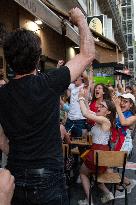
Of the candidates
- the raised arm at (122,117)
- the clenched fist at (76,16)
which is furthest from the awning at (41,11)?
the clenched fist at (76,16)

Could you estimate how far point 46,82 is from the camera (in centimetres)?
241

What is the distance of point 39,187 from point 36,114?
44 cm

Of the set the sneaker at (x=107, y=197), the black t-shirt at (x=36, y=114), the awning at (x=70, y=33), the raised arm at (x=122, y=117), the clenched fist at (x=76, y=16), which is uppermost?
the awning at (x=70, y=33)

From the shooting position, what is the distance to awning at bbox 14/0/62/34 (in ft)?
19.4

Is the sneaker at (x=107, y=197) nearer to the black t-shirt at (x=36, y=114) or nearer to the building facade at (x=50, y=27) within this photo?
the building facade at (x=50, y=27)

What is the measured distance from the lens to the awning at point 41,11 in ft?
19.4

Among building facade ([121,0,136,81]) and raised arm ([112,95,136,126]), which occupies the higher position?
building facade ([121,0,136,81])

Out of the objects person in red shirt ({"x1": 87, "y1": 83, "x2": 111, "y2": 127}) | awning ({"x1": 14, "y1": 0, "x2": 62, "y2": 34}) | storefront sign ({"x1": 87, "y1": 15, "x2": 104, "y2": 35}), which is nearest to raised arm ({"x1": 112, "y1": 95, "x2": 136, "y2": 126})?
person in red shirt ({"x1": 87, "y1": 83, "x2": 111, "y2": 127})

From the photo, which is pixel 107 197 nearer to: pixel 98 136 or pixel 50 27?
pixel 98 136

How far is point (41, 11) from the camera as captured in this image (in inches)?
260

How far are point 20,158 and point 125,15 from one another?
332 ft

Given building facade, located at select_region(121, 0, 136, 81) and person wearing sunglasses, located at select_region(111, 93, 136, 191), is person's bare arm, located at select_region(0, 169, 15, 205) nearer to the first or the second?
person wearing sunglasses, located at select_region(111, 93, 136, 191)

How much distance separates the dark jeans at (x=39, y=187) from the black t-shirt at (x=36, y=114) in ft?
0.17

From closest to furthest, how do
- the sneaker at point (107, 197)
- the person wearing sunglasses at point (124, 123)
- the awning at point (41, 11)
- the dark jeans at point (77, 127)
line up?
1. the sneaker at point (107, 197)
2. the awning at point (41, 11)
3. the person wearing sunglasses at point (124, 123)
4. the dark jeans at point (77, 127)
